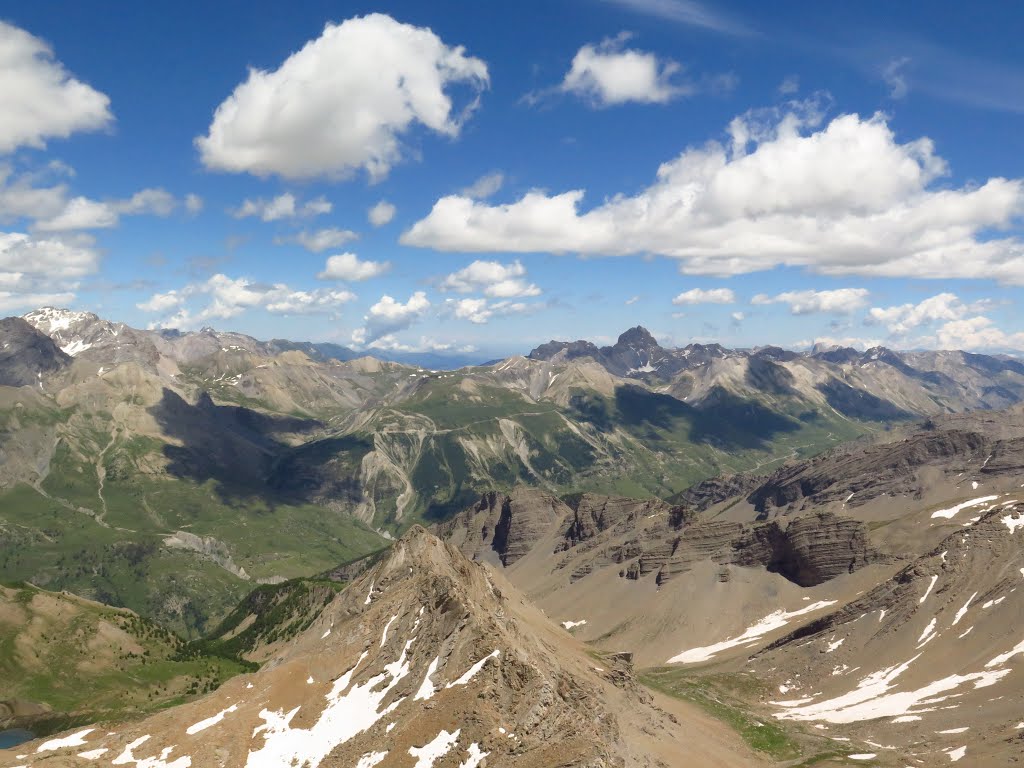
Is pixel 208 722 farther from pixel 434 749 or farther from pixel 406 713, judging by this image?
pixel 434 749

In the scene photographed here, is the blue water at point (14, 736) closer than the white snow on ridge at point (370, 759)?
No

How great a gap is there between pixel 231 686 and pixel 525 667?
5349 cm

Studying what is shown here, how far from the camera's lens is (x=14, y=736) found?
175625 millimetres

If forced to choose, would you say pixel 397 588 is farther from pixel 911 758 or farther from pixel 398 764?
pixel 911 758

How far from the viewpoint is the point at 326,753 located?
109375mm

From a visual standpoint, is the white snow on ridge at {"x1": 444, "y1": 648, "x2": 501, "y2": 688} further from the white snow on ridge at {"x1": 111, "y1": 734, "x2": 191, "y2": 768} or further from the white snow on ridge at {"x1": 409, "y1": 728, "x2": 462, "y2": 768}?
the white snow on ridge at {"x1": 111, "y1": 734, "x2": 191, "y2": 768}

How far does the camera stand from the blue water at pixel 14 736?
561 feet

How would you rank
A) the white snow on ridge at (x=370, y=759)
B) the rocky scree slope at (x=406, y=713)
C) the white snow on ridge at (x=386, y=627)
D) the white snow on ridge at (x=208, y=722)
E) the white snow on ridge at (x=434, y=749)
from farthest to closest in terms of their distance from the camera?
the white snow on ridge at (x=386, y=627) → the white snow on ridge at (x=208, y=722) → the white snow on ridge at (x=370, y=759) → the rocky scree slope at (x=406, y=713) → the white snow on ridge at (x=434, y=749)

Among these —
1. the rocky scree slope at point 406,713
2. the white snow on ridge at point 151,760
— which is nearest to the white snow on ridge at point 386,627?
the rocky scree slope at point 406,713

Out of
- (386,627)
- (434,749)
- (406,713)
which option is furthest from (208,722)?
(434,749)

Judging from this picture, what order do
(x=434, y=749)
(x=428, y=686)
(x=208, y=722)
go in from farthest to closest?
1. (x=208, y=722)
2. (x=428, y=686)
3. (x=434, y=749)

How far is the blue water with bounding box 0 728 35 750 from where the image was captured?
171000 mm

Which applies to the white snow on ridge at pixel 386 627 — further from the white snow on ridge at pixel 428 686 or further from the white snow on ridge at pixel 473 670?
the white snow on ridge at pixel 473 670

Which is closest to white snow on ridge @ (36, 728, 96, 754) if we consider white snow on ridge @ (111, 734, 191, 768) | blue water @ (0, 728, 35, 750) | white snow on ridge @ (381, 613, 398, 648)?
white snow on ridge @ (111, 734, 191, 768)
